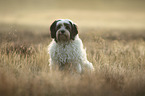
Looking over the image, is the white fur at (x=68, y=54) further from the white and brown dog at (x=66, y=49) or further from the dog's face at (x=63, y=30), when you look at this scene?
the dog's face at (x=63, y=30)

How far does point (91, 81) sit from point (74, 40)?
1.49m

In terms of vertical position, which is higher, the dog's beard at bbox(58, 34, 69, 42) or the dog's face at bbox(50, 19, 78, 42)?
the dog's face at bbox(50, 19, 78, 42)

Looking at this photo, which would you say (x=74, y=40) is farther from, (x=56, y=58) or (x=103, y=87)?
(x=103, y=87)

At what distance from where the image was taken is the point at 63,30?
4715 millimetres

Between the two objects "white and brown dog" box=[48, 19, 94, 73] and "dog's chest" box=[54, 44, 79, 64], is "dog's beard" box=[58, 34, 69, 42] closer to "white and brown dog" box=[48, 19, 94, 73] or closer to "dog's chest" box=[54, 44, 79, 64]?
"white and brown dog" box=[48, 19, 94, 73]

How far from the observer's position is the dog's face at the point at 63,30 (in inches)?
187

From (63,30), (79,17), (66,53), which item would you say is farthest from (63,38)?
(79,17)

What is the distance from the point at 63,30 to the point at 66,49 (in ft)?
1.79

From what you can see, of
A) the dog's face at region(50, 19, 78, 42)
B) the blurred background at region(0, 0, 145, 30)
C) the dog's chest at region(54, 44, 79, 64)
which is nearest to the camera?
the dog's face at region(50, 19, 78, 42)

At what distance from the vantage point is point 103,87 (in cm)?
376

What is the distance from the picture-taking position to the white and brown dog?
484cm

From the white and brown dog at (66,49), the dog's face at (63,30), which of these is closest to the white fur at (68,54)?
the white and brown dog at (66,49)

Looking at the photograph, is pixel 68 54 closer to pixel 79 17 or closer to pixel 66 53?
pixel 66 53

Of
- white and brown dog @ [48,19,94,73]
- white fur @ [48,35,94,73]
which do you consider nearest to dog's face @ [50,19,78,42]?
white and brown dog @ [48,19,94,73]
